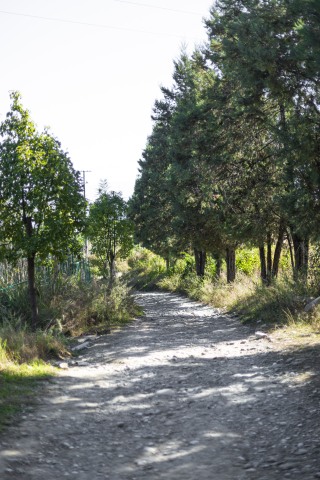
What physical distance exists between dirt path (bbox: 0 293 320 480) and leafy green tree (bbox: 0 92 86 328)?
2.23 metres

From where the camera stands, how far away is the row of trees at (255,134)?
845 centimetres

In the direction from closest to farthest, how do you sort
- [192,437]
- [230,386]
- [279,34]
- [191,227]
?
[192,437] < [230,386] < [279,34] < [191,227]

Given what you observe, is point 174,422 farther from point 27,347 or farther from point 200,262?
point 200,262

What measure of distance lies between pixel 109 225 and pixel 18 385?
11.6 metres

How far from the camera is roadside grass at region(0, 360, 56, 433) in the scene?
14.9ft

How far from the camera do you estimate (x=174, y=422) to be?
4.39m

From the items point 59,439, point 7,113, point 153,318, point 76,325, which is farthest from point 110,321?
point 59,439

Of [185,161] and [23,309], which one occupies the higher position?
[185,161]

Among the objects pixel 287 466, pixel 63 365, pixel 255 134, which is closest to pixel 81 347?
pixel 63 365

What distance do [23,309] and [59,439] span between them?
5785mm

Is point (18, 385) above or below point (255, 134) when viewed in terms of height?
below

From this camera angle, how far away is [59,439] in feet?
13.1

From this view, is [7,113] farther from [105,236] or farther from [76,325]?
[105,236]

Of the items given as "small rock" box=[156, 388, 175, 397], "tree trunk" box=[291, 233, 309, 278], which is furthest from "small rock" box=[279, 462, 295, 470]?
"tree trunk" box=[291, 233, 309, 278]
